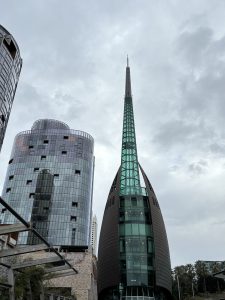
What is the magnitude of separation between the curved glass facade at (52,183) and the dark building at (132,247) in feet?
90.3

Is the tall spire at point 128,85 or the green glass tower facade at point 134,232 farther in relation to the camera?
the tall spire at point 128,85

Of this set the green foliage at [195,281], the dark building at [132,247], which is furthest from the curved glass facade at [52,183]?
the green foliage at [195,281]

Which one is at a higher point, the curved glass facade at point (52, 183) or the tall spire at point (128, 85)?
the tall spire at point (128, 85)

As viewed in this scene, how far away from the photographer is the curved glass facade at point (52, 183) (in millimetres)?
98062

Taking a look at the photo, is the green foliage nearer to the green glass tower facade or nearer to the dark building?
the dark building

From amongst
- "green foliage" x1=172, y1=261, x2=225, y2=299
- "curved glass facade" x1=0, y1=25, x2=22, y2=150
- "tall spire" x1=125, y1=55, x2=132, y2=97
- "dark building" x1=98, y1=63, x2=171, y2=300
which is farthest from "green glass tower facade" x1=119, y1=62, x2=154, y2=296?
"curved glass facade" x1=0, y1=25, x2=22, y2=150

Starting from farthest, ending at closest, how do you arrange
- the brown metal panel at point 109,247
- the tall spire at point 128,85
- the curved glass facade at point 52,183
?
the curved glass facade at point 52,183 → the tall spire at point 128,85 → the brown metal panel at point 109,247

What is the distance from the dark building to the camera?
63.7m

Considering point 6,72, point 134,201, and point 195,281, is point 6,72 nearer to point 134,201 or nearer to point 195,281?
point 134,201

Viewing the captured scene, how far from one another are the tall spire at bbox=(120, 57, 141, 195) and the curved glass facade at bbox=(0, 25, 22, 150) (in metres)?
30.2

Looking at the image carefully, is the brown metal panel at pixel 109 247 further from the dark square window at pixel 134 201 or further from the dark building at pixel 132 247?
the dark square window at pixel 134 201

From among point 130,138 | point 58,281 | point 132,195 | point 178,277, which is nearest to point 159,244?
point 132,195

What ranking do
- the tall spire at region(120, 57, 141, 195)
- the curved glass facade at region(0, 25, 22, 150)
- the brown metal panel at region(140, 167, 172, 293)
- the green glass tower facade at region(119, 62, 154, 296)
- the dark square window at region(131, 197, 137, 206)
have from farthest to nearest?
the tall spire at region(120, 57, 141, 195), the dark square window at region(131, 197, 137, 206), the brown metal panel at region(140, 167, 172, 293), the green glass tower facade at region(119, 62, 154, 296), the curved glass facade at region(0, 25, 22, 150)

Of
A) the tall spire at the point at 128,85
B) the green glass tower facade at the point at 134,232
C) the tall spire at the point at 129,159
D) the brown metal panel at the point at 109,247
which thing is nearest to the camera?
the green glass tower facade at the point at 134,232
